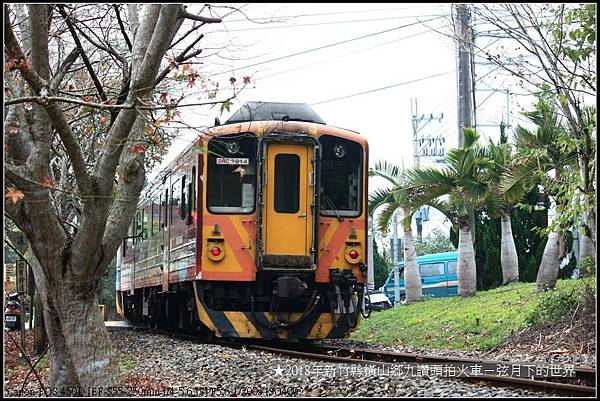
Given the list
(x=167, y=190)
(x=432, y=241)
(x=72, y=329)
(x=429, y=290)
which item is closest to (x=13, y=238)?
(x=167, y=190)

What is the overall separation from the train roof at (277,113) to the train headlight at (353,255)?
2019 mm

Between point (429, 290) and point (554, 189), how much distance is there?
72.0 feet

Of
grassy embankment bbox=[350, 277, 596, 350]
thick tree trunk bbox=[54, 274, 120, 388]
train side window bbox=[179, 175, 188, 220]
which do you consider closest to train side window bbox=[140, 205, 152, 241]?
train side window bbox=[179, 175, 188, 220]

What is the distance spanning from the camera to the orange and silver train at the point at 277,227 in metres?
13.3

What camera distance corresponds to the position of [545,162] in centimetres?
1548

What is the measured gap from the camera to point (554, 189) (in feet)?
48.2

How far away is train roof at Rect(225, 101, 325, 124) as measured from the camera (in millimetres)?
13930

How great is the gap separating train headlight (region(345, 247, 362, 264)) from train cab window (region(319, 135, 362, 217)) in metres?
0.52

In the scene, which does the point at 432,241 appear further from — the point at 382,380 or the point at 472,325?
the point at 382,380

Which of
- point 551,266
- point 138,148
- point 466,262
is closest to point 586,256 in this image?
point 551,266

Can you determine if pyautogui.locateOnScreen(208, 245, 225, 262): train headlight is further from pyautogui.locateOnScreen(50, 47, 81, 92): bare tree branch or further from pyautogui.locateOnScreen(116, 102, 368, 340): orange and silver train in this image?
pyautogui.locateOnScreen(50, 47, 81, 92): bare tree branch

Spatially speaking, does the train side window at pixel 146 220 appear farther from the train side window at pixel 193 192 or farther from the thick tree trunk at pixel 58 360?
the thick tree trunk at pixel 58 360

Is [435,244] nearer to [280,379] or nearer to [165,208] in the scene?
[165,208]

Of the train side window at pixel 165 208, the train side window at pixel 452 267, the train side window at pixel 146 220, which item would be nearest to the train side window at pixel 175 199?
the train side window at pixel 165 208
